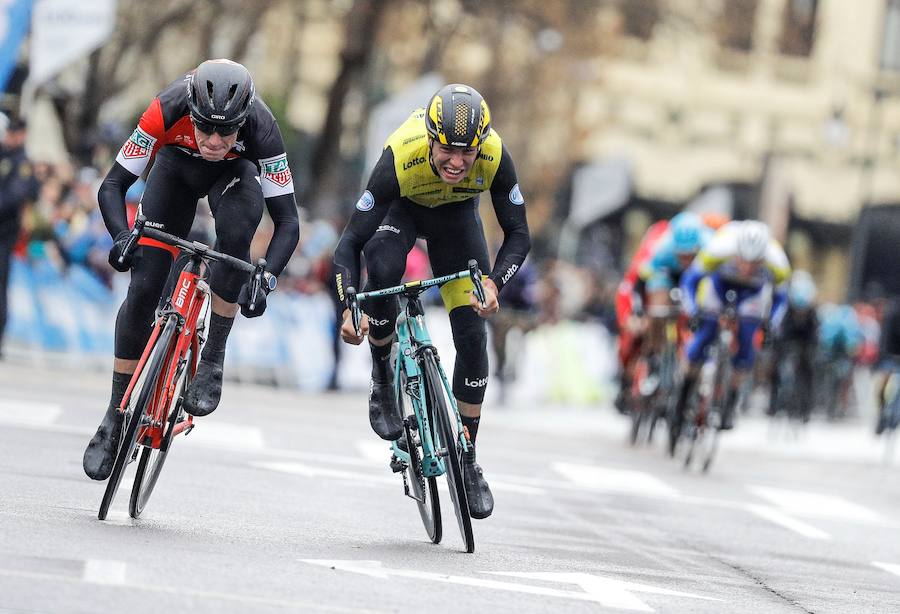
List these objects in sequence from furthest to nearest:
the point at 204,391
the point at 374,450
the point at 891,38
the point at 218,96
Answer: the point at 891,38, the point at 374,450, the point at 204,391, the point at 218,96

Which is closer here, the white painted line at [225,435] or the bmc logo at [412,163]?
the bmc logo at [412,163]

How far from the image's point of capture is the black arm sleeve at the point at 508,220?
Result: 31.1ft

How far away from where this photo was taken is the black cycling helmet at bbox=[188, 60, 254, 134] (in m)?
8.56

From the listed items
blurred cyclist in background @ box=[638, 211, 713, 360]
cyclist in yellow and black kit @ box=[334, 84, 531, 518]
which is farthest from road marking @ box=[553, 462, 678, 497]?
cyclist in yellow and black kit @ box=[334, 84, 531, 518]

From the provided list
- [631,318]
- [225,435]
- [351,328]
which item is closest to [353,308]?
[351,328]

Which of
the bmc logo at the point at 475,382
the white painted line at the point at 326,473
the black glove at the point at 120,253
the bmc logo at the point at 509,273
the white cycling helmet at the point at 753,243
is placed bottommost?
the white painted line at the point at 326,473

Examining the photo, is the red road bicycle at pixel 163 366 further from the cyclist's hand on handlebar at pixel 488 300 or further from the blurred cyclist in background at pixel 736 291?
the blurred cyclist in background at pixel 736 291

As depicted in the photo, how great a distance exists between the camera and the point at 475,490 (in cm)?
920

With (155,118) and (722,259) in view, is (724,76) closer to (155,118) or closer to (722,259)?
(722,259)

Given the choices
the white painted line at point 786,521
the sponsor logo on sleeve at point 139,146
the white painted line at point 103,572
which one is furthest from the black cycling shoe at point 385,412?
the white painted line at point 786,521

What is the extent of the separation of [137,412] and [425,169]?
180 centimetres

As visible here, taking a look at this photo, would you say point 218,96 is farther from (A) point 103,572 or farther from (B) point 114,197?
(A) point 103,572

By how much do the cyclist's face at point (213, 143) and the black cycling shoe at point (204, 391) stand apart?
97cm

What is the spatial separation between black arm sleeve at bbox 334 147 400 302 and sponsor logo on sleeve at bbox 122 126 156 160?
100 cm
